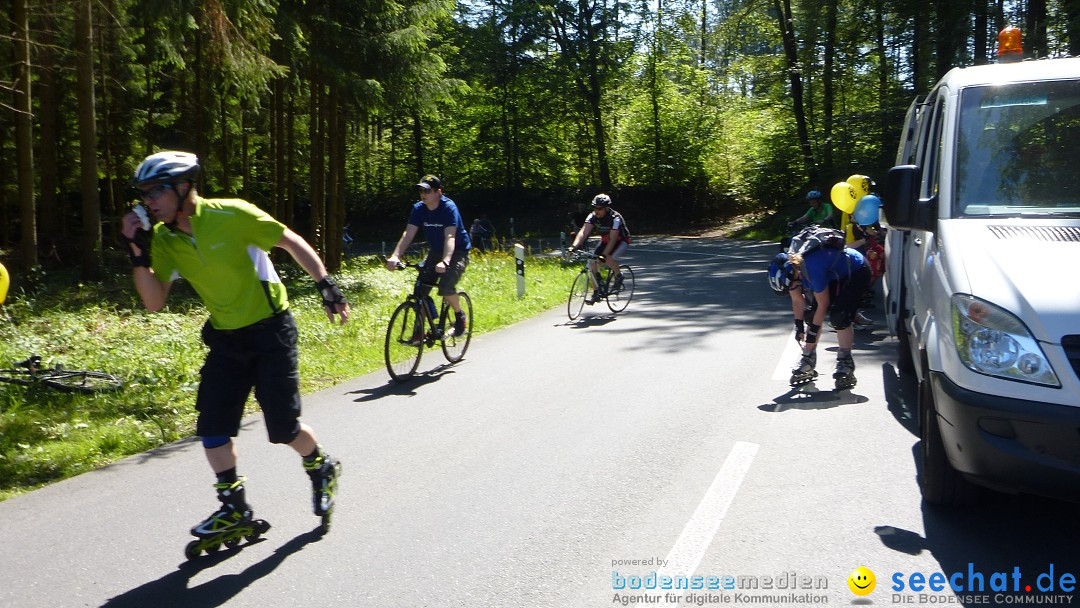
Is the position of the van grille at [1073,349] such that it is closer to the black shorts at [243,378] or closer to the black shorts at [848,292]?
the black shorts at [243,378]

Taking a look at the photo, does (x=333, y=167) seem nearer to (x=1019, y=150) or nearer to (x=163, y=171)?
(x=163, y=171)

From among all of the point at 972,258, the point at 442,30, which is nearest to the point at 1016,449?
the point at 972,258

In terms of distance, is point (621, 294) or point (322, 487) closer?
point (322, 487)

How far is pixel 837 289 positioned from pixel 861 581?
4044 millimetres

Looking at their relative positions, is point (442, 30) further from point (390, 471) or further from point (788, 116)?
point (390, 471)

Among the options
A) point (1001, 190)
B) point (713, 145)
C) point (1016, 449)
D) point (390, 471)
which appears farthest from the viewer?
point (713, 145)

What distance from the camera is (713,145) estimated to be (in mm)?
44750

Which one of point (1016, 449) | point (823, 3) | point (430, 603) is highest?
point (823, 3)

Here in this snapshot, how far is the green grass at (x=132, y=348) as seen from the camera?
6930 millimetres

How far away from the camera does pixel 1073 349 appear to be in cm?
379

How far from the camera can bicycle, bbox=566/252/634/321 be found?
13.7m

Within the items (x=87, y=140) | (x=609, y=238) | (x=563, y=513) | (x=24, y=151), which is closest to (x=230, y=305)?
(x=563, y=513)

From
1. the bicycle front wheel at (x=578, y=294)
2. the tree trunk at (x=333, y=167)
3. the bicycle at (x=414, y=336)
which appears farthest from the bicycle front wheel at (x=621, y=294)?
the tree trunk at (x=333, y=167)

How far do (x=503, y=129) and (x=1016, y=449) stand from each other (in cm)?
4547
